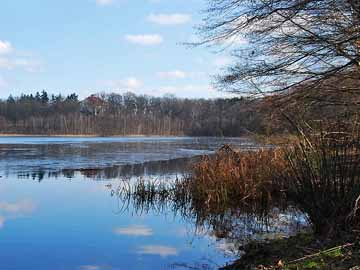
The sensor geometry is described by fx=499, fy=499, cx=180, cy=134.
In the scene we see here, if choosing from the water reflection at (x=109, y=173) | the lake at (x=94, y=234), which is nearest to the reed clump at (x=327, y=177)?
the lake at (x=94, y=234)

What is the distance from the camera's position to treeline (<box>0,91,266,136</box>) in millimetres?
101713

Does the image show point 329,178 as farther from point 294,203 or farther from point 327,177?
point 294,203

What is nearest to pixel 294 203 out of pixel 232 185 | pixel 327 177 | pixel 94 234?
pixel 327 177

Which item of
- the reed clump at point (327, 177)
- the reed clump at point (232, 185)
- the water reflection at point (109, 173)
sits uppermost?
the reed clump at point (327, 177)

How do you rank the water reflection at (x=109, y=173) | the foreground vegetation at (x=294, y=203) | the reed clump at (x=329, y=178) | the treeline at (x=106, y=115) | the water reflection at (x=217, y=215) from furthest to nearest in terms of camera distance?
the treeline at (x=106, y=115), the water reflection at (x=109, y=173), the water reflection at (x=217, y=215), the reed clump at (x=329, y=178), the foreground vegetation at (x=294, y=203)

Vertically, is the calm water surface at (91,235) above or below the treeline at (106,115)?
below

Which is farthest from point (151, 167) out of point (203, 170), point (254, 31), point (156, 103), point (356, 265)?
point (156, 103)

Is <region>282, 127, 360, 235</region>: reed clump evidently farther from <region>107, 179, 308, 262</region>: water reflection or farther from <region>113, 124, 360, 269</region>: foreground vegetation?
<region>107, 179, 308, 262</region>: water reflection

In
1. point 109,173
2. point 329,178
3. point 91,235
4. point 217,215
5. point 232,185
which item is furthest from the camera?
point 109,173

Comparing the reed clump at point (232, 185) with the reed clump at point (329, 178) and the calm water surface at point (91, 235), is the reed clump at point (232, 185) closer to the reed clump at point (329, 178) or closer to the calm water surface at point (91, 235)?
the calm water surface at point (91, 235)

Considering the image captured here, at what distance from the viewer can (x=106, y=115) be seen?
118375 mm

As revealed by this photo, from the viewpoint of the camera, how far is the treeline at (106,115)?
A: 102 meters

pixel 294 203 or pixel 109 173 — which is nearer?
pixel 294 203

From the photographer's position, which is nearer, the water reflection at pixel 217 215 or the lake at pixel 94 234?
the lake at pixel 94 234
